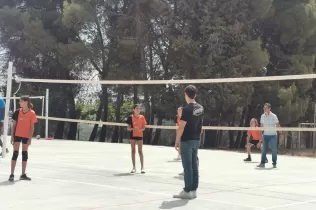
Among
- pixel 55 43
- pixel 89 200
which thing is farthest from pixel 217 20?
pixel 89 200

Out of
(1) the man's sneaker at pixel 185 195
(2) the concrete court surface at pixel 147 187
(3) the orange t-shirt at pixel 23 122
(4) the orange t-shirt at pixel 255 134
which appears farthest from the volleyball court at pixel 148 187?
(4) the orange t-shirt at pixel 255 134

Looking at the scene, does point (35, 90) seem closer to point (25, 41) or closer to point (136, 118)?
point (25, 41)

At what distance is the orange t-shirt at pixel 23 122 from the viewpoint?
9688 millimetres

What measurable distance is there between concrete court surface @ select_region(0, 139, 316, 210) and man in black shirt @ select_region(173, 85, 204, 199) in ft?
0.99

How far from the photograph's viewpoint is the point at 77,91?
3991cm

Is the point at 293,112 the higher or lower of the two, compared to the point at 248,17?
lower

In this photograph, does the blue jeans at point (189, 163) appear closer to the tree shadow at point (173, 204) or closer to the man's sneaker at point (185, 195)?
the man's sneaker at point (185, 195)

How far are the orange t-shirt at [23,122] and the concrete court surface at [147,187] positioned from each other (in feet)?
→ 2.85

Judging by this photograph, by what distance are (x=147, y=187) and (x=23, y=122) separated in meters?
2.61

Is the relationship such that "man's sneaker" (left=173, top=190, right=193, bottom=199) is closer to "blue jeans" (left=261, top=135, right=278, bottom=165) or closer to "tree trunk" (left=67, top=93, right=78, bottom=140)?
"blue jeans" (left=261, top=135, right=278, bottom=165)

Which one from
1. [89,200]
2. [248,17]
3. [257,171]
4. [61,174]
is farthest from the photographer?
[248,17]

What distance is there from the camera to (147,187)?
902 centimetres

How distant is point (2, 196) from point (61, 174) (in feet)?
9.22

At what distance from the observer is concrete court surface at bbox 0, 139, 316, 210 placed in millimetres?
7348
